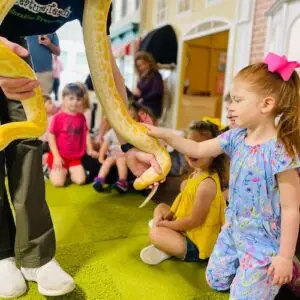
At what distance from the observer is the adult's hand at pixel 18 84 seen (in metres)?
0.98

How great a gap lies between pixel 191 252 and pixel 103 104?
834 mm

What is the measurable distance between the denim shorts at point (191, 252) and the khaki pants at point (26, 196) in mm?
607

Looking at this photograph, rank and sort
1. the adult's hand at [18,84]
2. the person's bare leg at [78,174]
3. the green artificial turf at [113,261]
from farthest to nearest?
1. the person's bare leg at [78,174]
2. the green artificial turf at [113,261]
3. the adult's hand at [18,84]

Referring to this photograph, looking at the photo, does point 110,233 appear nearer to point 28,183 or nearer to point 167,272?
point 167,272

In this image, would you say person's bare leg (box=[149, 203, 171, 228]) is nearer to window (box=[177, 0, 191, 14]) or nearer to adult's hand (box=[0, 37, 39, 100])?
adult's hand (box=[0, 37, 39, 100])

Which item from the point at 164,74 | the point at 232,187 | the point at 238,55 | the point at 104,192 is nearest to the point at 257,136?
the point at 232,187

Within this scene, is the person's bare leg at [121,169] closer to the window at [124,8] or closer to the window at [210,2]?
the window at [210,2]

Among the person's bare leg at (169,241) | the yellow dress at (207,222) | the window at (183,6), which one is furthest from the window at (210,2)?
the person's bare leg at (169,241)

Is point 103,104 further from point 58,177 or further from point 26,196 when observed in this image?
point 58,177

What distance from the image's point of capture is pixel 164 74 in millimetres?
5590

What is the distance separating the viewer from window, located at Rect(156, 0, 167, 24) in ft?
18.6

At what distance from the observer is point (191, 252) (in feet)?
5.46

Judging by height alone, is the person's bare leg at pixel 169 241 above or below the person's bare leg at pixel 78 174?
above

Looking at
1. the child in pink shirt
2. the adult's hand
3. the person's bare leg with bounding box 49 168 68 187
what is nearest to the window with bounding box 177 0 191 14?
the child in pink shirt
